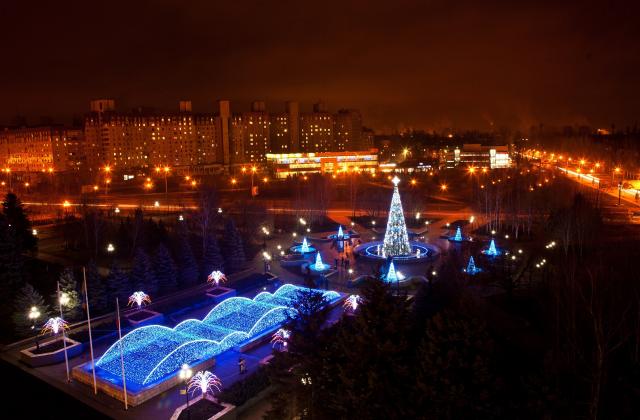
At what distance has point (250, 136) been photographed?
104 meters

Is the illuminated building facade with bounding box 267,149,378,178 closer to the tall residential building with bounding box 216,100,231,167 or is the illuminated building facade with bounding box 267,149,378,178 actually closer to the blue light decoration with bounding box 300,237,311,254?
the tall residential building with bounding box 216,100,231,167

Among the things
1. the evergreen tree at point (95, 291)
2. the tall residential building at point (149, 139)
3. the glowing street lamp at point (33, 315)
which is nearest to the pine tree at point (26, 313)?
the glowing street lamp at point (33, 315)

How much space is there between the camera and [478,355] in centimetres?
977

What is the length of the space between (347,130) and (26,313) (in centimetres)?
10326

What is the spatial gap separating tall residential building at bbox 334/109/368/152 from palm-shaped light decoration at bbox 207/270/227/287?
93424 millimetres

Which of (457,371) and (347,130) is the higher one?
(347,130)

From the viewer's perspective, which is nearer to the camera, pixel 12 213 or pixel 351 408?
pixel 351 408

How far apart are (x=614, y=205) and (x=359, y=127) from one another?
7959cm

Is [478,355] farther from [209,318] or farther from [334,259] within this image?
[334,259]

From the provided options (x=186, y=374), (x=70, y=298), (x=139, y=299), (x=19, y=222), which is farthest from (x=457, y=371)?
(x=19, y=222)

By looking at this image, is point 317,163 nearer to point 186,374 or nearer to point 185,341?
point 185,341

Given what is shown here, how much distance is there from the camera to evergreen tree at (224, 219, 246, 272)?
1163 inches

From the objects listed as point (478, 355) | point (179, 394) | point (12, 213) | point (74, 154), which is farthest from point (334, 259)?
point (74, 154)

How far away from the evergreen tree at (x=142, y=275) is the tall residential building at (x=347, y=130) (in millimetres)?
96130
